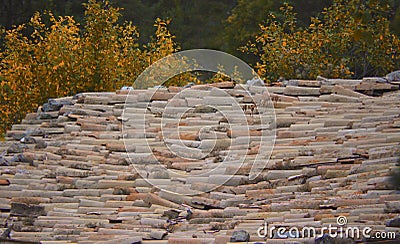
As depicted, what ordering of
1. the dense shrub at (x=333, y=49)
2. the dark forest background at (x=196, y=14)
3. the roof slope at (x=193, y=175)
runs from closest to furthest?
1. the roof slope at (x=193, y=175)
2. the dense shrub at (x=333, y=49)
3. the dark forest background at (x=196, y=14)

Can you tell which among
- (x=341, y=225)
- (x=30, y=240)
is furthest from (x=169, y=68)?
(x=341, y=225)

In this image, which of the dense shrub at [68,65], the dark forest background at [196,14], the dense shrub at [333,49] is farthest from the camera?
the dark forest background at [196,14]

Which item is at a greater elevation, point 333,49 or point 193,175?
point 333,49

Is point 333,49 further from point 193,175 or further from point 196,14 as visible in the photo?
point 196,14

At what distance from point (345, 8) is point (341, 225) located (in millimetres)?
11315

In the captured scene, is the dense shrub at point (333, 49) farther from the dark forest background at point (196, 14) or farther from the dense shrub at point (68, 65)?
the dark forest background at point (196, 14)

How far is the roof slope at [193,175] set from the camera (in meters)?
6.33

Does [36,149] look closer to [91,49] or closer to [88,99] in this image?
[88,99]

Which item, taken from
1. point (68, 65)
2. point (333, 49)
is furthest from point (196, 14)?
point (68, 65)

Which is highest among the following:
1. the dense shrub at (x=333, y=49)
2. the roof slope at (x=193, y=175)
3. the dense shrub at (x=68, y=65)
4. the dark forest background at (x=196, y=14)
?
the dark forest background at (x=196, y=14)

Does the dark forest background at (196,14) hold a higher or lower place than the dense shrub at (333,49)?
higher

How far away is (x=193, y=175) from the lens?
7762 millimetres

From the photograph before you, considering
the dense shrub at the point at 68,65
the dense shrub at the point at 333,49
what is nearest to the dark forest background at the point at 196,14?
the dense shrub at the point at 333,49

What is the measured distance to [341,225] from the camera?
5621mm
